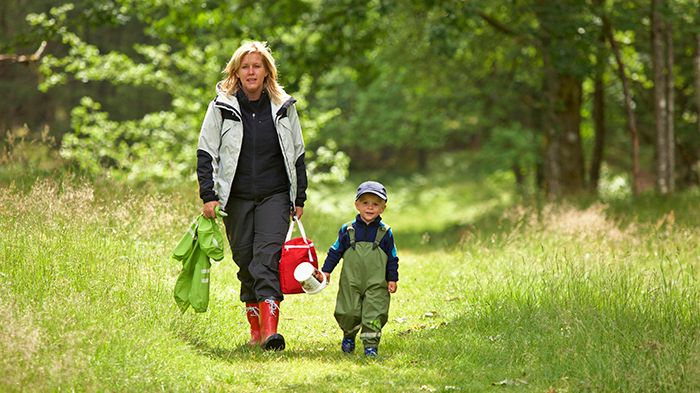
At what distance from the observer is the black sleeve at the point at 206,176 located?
22.4ft

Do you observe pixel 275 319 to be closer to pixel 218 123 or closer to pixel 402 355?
pixel 402 355

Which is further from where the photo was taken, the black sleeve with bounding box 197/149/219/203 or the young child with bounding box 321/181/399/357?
the black sleeve with bounding box 197/149/219/203

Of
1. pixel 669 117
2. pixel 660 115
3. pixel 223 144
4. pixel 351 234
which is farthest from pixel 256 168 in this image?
pixel 669 117

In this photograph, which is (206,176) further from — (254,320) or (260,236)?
(254,320)

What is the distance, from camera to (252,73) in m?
6.99

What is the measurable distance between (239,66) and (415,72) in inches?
695

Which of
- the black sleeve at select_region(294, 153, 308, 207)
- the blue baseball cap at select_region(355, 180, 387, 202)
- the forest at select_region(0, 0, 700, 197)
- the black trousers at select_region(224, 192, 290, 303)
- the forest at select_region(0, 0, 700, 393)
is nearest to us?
the forest at select_region(0, 0, 700, 393)

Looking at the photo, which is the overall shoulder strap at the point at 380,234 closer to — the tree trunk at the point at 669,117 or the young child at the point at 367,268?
the young child at the point at 367,268

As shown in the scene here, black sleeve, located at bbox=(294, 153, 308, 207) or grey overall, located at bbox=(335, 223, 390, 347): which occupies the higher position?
black sleeve, located at bbox=(294, 153, 308, 207)

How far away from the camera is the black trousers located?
22.9 feet

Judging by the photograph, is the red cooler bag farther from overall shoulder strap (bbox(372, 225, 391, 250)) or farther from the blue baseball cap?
the blue baseball cap

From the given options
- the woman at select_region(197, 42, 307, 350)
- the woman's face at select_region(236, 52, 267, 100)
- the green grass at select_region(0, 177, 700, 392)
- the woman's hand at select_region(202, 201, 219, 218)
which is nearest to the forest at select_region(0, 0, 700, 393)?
the green grass at select_region(0, 177, 700, 392)

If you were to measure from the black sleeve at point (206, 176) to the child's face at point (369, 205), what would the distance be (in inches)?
43.9

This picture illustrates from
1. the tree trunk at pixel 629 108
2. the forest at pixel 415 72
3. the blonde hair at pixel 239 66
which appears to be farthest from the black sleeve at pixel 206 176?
the tree trunk at pixel 629 108
